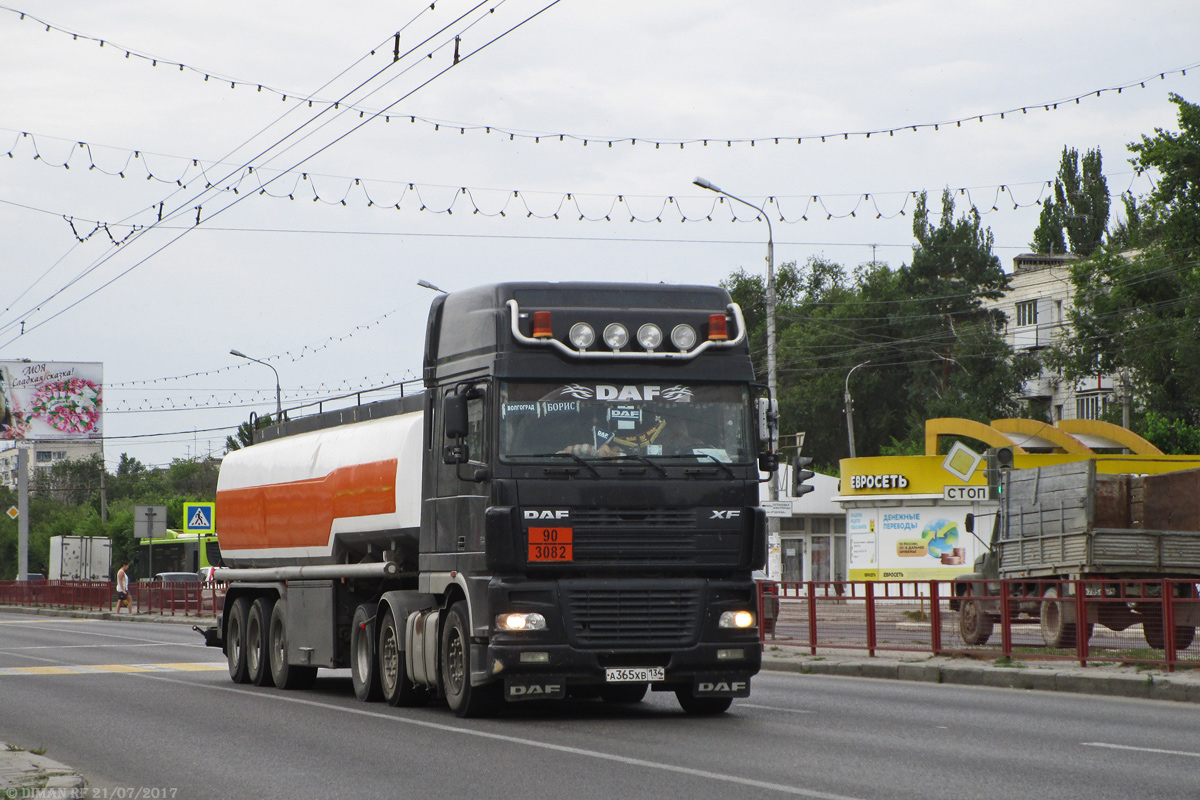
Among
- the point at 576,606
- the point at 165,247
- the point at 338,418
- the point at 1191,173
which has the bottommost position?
the point at 576,606

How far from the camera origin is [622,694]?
15.8 meters

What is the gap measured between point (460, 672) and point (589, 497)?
2035 mm

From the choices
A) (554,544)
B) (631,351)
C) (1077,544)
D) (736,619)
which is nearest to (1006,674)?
(1077,544)

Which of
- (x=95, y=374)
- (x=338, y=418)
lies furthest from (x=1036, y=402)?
(x=338, y=418)

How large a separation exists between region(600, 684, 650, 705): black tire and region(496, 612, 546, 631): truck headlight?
260 centimetres

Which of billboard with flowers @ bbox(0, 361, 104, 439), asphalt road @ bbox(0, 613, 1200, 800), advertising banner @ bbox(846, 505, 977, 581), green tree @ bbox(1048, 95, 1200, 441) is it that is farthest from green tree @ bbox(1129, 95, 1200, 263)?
billboard with flowers @ bbox(0, 361, 104, 439)

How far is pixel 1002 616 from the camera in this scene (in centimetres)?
1956

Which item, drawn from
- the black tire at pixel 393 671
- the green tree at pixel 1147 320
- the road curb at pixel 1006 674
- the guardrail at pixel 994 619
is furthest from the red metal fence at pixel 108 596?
the green tree at pixel 1147 320

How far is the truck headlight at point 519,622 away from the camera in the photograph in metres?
12.7

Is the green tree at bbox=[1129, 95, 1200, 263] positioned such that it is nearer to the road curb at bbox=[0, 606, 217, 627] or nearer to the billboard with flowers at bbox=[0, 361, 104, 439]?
the road curb at bbox=[0, 606, 217, 627]

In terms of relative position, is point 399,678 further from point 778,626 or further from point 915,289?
point 915,289

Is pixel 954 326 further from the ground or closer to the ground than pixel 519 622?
further from the ground

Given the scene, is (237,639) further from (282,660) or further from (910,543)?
(910,543)

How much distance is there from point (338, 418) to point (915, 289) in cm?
7171
